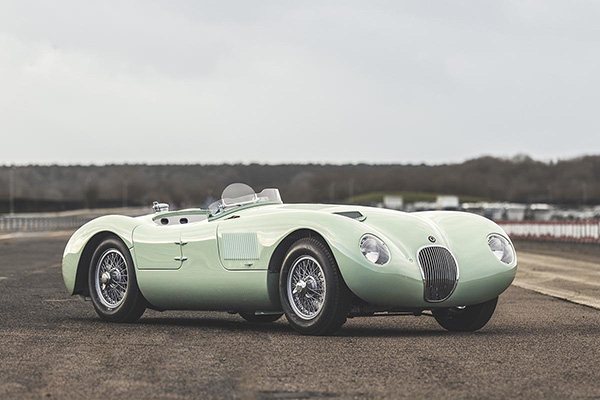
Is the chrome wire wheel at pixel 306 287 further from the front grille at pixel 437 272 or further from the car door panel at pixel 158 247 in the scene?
the car door panel at pixel 158 247

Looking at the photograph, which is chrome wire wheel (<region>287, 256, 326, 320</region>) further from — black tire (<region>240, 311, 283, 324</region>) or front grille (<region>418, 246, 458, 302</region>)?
black tire (<region>240, 311, 283, 324</region>)

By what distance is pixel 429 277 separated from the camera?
894 centimetres

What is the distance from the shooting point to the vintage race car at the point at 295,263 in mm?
8766

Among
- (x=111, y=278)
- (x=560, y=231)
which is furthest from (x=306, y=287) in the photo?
(x=560, y=231)

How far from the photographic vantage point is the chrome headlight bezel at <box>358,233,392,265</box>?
8.76m

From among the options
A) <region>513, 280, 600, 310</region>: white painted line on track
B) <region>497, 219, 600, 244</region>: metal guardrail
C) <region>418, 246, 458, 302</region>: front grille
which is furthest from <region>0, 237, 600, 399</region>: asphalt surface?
<region>497, 219, 600, 244</region>: metal guardrail

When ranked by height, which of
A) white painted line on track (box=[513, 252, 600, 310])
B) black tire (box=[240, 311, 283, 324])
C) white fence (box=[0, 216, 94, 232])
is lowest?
white fence (box=[0, 216, 94, 232])

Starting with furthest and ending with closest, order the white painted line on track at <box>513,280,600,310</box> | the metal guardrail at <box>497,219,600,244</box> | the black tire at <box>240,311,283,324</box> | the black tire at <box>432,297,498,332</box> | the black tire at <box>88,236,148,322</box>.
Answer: the metal guardrail at <box>497,219,600,244</box> < the white painted line on track at <box>513,280,600,310</box> < the black tire at <box>240,311,283,324</box> < the black tire at <box>88,236,148,322</box> < the black tire at <box>432,297,498,332</box>

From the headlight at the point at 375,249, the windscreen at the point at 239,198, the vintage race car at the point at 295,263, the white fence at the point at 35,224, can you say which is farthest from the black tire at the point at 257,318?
the white fence at the point at 35,224

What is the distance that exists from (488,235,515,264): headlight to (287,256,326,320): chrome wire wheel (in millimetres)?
1676

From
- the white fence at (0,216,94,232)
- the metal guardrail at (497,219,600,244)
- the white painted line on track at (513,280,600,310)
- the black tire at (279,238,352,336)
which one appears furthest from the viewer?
the white fence at (0,216,94,232)

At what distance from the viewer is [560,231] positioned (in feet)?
140

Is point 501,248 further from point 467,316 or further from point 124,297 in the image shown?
point 124,297

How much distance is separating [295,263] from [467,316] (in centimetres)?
169
